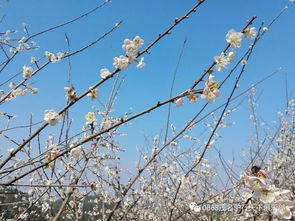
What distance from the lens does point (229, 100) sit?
1.94 metres

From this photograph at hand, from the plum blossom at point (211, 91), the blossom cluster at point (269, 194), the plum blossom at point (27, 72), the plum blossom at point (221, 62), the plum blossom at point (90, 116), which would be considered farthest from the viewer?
the plum blossom at point (27, 72)

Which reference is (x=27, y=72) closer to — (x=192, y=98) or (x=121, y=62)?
(x=121, y=62)

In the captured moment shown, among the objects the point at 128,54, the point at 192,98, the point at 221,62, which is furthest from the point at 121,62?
the point at 221,62

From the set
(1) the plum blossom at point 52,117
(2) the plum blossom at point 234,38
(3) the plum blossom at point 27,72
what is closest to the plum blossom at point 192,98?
(2) the plum blossom at point 234,38

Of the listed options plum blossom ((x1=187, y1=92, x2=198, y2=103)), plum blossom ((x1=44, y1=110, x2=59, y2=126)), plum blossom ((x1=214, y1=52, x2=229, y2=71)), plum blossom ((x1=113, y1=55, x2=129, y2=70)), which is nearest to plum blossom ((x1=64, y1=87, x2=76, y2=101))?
plum blossom ((x1=44, y1=110, x2=59, y2=126))

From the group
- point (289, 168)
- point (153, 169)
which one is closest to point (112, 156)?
point (153, 169)

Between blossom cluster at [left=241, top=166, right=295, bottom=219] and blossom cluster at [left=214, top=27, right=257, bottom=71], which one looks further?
blossom cluster at [left=214, top=27, right=257, bottom=71]

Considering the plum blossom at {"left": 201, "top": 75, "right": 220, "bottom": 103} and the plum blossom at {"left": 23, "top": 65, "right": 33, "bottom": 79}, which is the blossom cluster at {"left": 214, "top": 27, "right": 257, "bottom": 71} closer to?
the plum blossom at {"left": 201, "top": 75, "right": 220, "bottom": 103}

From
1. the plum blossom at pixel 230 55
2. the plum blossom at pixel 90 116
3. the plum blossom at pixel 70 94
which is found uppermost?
the plum blossom at pixel 230 55

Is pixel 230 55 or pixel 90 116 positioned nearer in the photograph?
pixel 230 55

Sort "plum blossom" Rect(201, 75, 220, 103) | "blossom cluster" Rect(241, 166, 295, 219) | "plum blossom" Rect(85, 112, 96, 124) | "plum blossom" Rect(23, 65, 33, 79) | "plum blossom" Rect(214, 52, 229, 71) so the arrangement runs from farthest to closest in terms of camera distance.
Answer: "plum blossom" Rect(23, 65, 33, 79)
"plum blossom" Rect(85, 112, 96, 124)
"plum blossom" Rect(214, 52, 229, 71)
"plum blossom" Rect(201, 75, 220, 103)
"blossom cluster" Rect(241, 166, 295, 219)

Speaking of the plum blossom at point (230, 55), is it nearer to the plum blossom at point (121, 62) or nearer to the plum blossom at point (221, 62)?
the plum blossom at point (221, 62)

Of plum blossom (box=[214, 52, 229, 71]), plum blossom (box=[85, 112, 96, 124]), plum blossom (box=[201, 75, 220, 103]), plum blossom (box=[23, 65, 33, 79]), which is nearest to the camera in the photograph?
plum blossom (box=[201, 75, 220, 103])

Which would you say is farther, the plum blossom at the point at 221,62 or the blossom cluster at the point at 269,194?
the plum blossom at the point at 221,62
